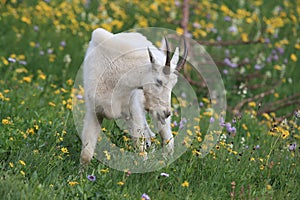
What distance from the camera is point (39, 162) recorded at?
4371mm

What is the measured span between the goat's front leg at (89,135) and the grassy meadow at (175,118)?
0.09 meters

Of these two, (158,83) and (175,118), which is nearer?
(158,83)

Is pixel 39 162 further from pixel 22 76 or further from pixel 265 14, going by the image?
pixel 265 14

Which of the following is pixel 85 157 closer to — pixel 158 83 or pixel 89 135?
pixel 89 135

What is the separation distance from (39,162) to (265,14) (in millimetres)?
6898

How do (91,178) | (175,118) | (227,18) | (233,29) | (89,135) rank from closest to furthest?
(91,178)
(89,135)
(175,118)
(233,29)
(227,18)

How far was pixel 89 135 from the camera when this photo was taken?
4.71m

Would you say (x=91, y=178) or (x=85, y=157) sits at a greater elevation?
(x=91, y=178)

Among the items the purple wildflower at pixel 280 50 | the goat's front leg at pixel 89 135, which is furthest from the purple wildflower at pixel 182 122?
the purple wildflower at pixel 280 50

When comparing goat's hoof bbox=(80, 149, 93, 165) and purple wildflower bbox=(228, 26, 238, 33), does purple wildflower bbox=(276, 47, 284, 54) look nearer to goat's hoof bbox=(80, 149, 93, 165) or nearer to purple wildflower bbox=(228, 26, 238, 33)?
purple wildflower bbox=(228, 26, 238, 33)

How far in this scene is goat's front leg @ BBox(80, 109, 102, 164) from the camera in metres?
4.63

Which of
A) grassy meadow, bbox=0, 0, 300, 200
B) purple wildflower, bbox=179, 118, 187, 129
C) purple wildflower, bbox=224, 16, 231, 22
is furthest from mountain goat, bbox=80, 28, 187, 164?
purple wildflower, bbox=224, 16, 231, 22

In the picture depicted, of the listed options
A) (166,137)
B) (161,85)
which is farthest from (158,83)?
(166,137)

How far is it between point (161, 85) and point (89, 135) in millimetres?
846
